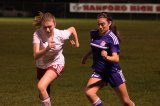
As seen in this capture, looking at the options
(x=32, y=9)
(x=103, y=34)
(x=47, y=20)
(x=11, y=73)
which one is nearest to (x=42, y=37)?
(x=47, y=20)

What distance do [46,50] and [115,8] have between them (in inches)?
2407

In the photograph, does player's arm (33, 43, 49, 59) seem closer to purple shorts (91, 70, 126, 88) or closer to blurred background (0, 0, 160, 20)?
purple shorts (91, 70, 126, 88)

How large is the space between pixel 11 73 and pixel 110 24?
7.44 m

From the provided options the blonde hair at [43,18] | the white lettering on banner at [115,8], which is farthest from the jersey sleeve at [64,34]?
the white lettering on banner at [115,8]

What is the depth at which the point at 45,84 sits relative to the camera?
841cm

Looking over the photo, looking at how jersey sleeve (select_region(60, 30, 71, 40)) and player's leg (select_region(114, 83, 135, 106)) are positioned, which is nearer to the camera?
player's leg (select_region(114, 83, 135, 106))

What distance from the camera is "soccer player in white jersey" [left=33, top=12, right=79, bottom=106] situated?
8.27m

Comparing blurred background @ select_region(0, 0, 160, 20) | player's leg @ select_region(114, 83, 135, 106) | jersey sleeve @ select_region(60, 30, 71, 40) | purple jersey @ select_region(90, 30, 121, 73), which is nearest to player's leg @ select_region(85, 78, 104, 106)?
purple jersey @ select_region(90, 30, 121, 73)

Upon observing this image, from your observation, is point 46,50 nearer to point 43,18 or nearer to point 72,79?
point 43,18

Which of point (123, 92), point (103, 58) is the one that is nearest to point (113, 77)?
point (123, 92)

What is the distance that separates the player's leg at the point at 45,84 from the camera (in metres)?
8.37

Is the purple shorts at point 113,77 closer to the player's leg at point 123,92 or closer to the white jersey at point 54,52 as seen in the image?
the player's leg at point 123,92

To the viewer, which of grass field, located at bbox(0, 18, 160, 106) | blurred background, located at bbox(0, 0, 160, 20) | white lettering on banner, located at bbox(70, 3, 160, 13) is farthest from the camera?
blurred background, located at bbox(0, 0, 160, 20)

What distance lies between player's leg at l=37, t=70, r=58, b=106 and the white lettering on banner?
59340mm
